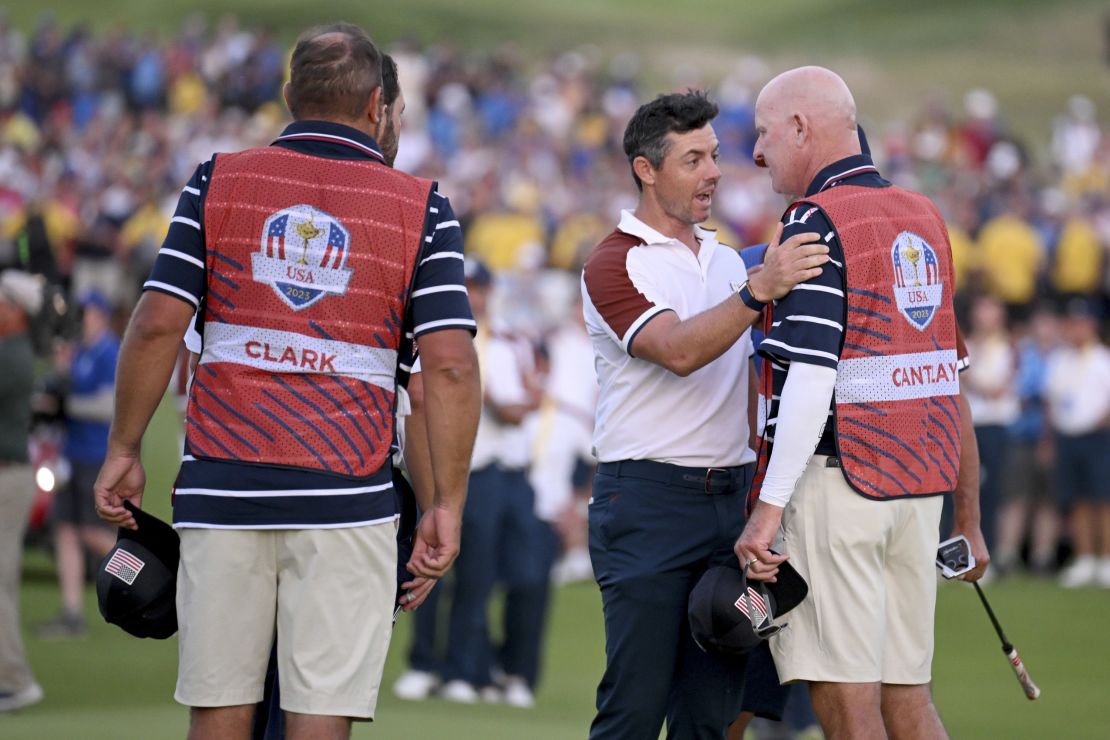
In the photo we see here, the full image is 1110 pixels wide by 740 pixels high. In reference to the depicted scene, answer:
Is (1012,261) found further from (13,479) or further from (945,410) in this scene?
(945,410)

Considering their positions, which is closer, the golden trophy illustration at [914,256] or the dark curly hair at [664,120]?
the golden trophy illustration at [914,256]

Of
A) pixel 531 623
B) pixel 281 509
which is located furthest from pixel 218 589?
pixel 531 623

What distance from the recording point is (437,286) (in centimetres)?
478

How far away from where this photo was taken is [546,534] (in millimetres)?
10695

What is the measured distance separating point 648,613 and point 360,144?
1770 mm

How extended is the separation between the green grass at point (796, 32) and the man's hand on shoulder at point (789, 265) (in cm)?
3797

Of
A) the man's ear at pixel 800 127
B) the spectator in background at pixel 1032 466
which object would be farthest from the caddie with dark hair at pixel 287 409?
the spectator in background at pixel 1032 466

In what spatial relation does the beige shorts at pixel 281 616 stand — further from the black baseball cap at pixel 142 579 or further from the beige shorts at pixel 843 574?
the beige shorts at pixel 843 574

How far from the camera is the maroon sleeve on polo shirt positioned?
5445 millimetres

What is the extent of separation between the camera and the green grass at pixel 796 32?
146ft

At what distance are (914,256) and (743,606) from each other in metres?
1.18

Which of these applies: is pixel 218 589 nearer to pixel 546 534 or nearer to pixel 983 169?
pixel 546 534

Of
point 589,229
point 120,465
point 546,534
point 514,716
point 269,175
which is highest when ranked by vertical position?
point 589,229

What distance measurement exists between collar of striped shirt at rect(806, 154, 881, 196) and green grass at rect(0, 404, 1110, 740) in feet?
14.3
